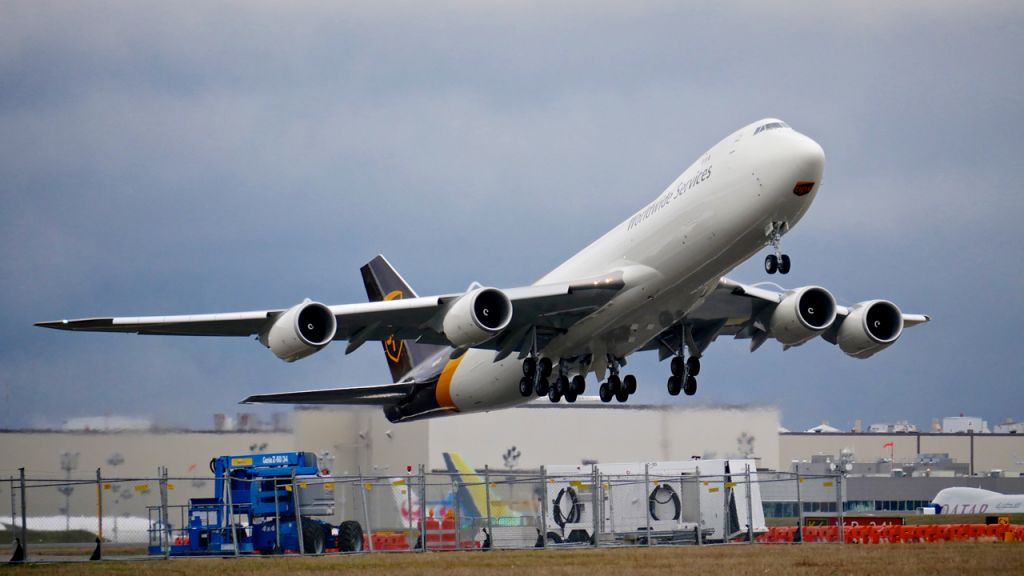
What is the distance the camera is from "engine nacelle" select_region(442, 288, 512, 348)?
1221 inches

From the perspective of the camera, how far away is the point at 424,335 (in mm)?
34938

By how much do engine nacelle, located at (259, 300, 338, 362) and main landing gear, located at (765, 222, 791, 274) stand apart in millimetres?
10506

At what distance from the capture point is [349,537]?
32.0 m

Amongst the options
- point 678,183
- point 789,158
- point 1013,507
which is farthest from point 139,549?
point 1013,507

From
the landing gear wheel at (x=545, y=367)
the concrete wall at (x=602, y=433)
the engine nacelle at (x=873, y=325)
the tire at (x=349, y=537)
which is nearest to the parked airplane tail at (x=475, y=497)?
the concrete wall at (x=602, y=433)

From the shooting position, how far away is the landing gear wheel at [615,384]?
36.9 metres

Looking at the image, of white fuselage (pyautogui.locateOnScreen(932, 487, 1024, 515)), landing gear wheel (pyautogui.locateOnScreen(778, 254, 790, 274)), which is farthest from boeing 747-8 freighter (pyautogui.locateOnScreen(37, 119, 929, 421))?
white fuselage (pyautogui.locateOnScreen(932, 487, 1024, 515))

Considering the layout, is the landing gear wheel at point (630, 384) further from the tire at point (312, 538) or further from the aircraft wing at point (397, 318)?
the tire at point (312, 538)

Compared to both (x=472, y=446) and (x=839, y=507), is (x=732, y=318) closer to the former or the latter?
(x=839, y=507)

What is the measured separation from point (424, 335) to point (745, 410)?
1941cm

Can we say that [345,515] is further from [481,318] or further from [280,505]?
[481,318]

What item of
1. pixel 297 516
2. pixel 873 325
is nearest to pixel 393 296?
pixel 297 516

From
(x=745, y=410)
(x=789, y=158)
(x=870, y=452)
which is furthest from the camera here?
(x=870, y=452)

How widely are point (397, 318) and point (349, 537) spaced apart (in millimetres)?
5712
